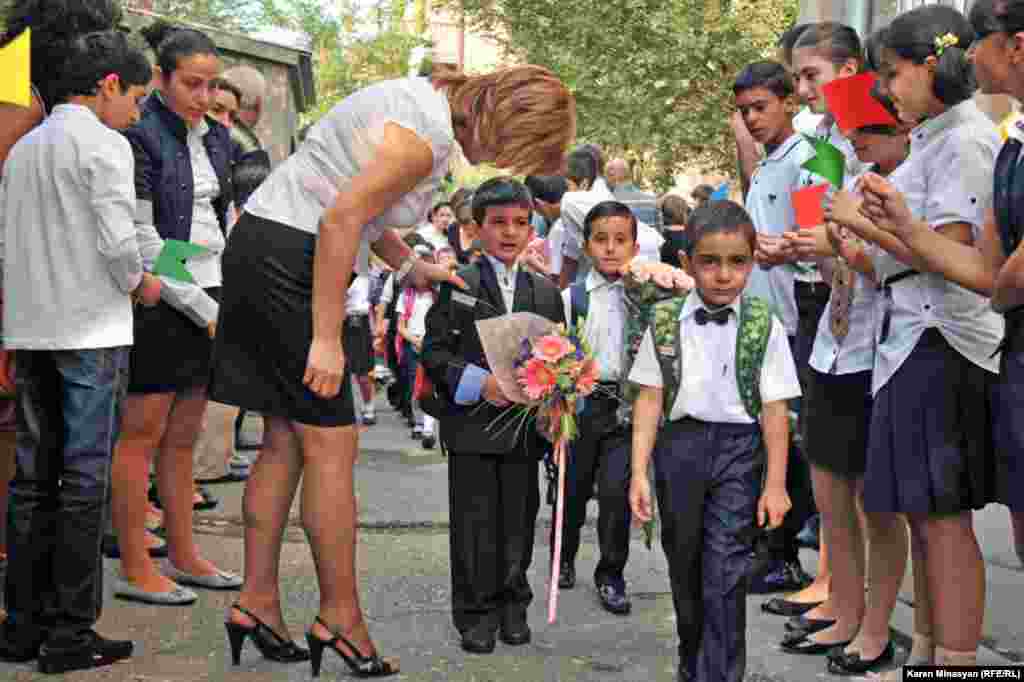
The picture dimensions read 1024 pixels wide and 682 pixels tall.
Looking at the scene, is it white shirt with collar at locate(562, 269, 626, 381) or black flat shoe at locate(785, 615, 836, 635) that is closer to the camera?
black flat shoe at locate(785, 615, 836, 635)

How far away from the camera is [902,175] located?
4.85m

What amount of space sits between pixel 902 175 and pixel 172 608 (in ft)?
10.7

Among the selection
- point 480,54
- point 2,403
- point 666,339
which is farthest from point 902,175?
point 480,54

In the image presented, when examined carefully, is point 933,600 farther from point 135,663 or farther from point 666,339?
point 135,663

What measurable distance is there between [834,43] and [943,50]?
170 cm

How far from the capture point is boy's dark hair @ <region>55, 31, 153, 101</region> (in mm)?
5234

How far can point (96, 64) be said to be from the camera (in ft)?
17.2

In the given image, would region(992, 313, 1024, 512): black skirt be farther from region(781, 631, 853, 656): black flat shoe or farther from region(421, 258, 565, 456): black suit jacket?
region(421, 258, 565, 456): black suit jacket

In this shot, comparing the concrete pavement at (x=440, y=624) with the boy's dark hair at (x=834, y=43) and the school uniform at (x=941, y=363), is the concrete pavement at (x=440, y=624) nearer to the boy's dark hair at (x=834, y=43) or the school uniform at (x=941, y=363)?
the school uniform at (x=941, y=363)

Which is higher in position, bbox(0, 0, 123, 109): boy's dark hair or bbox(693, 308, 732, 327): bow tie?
bbox(0, 0, 123, 109): boy's dark hair

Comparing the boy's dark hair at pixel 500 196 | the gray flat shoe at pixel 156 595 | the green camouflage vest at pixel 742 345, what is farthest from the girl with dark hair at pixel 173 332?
the green camouflage vest at pixel 742 345

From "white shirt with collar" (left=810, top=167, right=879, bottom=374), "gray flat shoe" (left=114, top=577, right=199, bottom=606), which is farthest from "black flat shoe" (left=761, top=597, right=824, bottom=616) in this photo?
"gray flat shoe" (left=114, top=577, right=199, bottom=606)

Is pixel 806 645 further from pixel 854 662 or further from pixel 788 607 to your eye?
pixel 788 607

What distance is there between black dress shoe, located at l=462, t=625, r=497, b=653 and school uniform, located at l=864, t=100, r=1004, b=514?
5.19 ft
